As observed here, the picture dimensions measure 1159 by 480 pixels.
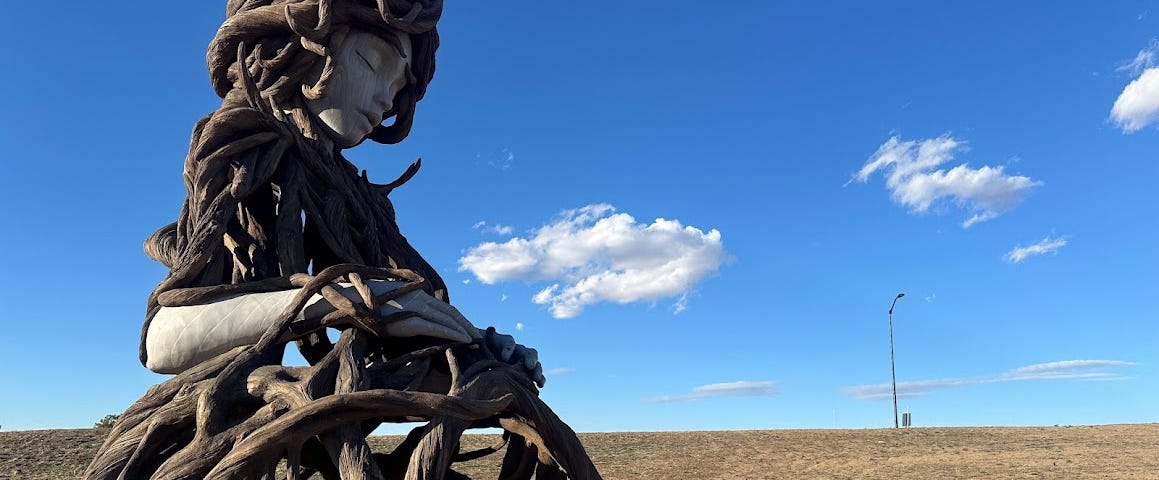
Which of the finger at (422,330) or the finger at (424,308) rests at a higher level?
the finger at (424,308)

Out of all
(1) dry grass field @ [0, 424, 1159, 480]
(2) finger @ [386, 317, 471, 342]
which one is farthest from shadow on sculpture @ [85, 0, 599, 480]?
(1) dry grass field @ [0, 424, 1159, 480]

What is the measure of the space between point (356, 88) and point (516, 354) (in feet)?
6.43

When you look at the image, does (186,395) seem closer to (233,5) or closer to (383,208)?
(383,208)

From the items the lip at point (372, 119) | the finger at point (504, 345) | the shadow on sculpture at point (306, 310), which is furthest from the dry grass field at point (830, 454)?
the finger at point (504, 345)

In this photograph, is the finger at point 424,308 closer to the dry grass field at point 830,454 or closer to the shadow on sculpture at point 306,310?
the shadow on sculpture at point 306,310

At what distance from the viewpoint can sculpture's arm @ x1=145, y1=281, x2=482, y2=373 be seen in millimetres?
3986

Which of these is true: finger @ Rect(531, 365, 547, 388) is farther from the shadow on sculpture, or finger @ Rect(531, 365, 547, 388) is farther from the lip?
the lip

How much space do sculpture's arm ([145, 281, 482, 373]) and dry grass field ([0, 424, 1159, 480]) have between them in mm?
13102

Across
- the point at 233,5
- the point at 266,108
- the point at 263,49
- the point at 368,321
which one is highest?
the point at 233,5

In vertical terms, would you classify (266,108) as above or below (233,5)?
below

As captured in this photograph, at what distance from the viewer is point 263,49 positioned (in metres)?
4.97

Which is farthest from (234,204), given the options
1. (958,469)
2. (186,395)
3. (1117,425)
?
(1117,425)

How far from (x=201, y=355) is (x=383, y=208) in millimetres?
1612

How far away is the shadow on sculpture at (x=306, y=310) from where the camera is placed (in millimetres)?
3553
